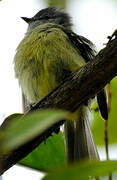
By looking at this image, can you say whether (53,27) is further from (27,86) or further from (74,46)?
(27,86)

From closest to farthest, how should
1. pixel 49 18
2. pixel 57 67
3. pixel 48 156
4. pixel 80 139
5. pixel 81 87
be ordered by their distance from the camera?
pixel 48 156 → pixel 81 87 → pixel 57 67 → pixel 80 139 → pixel 49 18

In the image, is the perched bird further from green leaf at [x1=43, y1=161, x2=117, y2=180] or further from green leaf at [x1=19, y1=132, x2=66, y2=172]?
green leaf at [x1=43, y1=161, x2=117, y2=180]

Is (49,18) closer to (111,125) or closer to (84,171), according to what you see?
(111,125)

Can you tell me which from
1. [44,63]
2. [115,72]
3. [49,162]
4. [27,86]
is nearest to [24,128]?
[49,162]

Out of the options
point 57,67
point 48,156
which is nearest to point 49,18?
point 57,67

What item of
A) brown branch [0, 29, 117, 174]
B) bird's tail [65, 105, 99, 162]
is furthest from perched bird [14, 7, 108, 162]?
→ brown branch [0, 29, 117, 174]

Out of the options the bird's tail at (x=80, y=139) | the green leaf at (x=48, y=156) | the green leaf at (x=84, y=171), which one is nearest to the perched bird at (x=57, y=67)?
the bird's tail at (x=80, y=139)

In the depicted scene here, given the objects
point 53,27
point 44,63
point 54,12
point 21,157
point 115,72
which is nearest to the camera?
point 115,72
